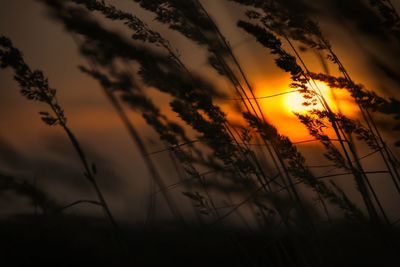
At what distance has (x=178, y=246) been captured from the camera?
5.42 feet

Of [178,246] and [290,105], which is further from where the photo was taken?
[290,105]

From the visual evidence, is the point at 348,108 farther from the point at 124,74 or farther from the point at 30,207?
the point at 30,207

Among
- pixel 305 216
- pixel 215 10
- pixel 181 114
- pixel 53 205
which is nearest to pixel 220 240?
pixel 305 216

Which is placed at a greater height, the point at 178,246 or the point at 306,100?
the point at 306,100

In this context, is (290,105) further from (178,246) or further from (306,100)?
(178,246)

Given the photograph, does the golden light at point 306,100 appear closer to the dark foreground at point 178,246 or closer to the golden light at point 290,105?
the golden light at point 290,105

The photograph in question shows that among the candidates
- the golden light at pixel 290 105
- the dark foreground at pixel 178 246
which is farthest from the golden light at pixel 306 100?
the dark foreground at pixel 178 246

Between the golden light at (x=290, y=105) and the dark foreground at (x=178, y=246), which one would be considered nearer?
the dark foreground at (x=178, y=246)

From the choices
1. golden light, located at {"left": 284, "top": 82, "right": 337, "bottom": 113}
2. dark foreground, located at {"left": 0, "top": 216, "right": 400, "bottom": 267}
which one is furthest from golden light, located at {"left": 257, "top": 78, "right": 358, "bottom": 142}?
dark foreground, located at {"left": 0, "top": 216, "right": 400, "bottom": 267}

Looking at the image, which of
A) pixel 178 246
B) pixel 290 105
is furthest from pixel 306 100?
pixel 178 246

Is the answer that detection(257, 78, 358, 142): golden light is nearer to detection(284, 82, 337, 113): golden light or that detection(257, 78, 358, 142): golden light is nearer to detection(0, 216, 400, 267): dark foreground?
detection(284, 82, 337, 113): golden light

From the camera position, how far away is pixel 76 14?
→ 176 centimetres

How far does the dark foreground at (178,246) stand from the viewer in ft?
4.55

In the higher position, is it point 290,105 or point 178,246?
point 290,105
